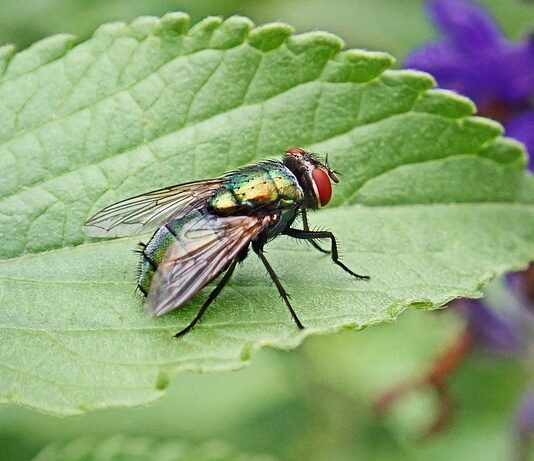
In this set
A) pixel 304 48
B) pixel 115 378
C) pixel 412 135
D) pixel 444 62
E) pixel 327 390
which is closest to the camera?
pixel 115 378

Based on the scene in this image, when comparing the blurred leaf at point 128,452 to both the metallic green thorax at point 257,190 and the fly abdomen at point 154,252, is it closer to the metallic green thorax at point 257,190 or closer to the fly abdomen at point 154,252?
the fly abdomen at point 154,252

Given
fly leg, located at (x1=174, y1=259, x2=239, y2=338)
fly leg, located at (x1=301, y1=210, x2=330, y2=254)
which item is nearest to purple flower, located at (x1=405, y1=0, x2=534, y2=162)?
fly leg, located at (x1=301, y1=210, x2=330, y2=254)

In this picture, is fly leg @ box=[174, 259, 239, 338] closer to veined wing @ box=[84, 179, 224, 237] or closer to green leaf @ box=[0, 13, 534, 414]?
green leaf @ box=[0, 13, 534, 414]

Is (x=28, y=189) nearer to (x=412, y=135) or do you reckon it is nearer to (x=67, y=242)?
(x=67, y=242)

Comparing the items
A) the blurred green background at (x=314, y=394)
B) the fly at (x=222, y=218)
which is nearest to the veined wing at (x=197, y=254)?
the fly at (x=222, y=218)

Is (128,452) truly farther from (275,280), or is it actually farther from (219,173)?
(219,173)

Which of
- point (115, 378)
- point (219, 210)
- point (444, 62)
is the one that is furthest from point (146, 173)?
point (444, 62)

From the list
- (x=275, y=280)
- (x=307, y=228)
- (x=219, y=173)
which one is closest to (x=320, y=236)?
(x=307, y=228)
